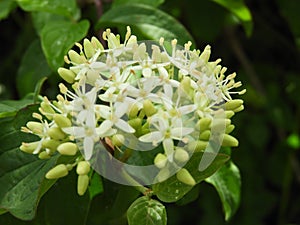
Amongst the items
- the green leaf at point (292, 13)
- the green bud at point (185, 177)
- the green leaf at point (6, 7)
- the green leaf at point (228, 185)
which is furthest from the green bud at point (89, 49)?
the green leaf at point (292, 13)

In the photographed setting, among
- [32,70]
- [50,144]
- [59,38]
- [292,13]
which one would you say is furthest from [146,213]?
[292,13]

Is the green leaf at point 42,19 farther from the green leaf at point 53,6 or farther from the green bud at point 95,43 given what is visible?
the green bud at point 95,43

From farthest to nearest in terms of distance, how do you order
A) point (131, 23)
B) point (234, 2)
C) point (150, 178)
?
point (234, 2)
point (131, 23)
point (150, 178)

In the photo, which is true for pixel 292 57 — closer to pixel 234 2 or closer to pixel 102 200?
pixel 234 2

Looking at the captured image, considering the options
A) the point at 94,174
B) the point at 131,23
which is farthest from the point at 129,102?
the point at 131,23

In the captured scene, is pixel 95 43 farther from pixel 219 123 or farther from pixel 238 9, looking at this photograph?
pixel 238 9

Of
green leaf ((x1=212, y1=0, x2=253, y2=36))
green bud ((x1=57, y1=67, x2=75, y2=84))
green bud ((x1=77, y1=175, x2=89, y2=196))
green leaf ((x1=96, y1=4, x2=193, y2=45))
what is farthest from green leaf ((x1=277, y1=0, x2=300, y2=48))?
green bud ((x1=77, y1=175, x2=89, y2=196))
